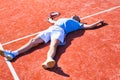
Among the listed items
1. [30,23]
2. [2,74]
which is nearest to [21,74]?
[2,74]

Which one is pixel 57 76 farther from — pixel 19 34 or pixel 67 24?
pixel 19 34

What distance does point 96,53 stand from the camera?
235 inches

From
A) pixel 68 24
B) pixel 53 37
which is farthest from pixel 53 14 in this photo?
pixel 53 37

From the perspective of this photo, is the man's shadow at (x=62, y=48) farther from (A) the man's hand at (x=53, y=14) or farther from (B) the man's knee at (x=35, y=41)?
(A) the man's hand at (x=53, y=14)

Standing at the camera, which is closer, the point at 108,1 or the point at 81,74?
the point at 81,74

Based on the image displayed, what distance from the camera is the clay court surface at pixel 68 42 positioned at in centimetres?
548

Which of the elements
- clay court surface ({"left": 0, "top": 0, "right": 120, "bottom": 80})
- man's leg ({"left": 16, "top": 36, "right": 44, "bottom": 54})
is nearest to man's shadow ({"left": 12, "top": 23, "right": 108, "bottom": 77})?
clay court surface ({"left": 0, "top": 0, "right": 120, "bottom": 80})

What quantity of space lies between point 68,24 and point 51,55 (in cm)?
123

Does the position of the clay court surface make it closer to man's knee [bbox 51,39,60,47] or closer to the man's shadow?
the man's shadow

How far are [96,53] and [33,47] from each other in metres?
1.56

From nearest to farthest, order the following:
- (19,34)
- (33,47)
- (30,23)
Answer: (33,47) < (19,34) < (30,23)

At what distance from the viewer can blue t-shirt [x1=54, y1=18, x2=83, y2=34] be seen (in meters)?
6.62

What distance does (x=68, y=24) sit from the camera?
6.69 meters

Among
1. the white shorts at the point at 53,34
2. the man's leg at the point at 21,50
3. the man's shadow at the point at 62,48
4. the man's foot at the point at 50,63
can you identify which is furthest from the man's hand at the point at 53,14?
the man's foot at the point at 50,63
